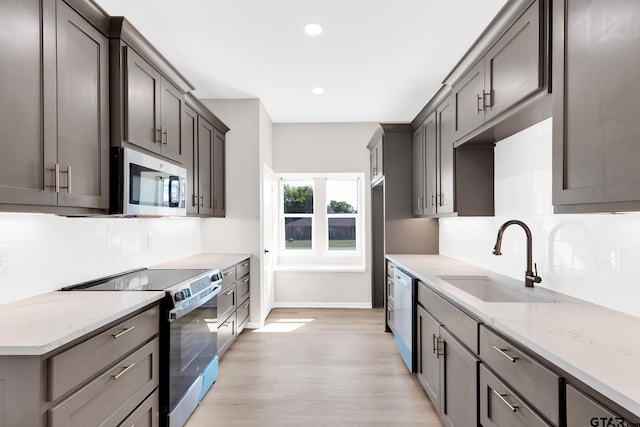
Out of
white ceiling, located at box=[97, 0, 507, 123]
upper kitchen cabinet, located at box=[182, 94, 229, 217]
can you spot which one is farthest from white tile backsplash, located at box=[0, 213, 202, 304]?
white ceiling, located at box=[97, 0, 507, 123]

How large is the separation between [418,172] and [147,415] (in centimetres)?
320

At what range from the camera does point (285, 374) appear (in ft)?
9.70

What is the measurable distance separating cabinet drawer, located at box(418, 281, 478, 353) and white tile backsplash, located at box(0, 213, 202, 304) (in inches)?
89.5

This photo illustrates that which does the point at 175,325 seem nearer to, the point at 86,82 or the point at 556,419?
the point at 86,82

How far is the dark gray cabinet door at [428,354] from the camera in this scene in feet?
7.39

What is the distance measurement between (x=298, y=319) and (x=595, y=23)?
4.11 meters

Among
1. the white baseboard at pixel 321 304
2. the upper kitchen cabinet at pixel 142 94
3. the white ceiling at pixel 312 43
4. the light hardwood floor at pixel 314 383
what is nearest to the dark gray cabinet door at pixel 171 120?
the upper kitchen cabinet at pixel 142 94

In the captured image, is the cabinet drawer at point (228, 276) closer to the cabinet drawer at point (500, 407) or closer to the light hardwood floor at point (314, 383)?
the light hardwood floor at point (314, 383)

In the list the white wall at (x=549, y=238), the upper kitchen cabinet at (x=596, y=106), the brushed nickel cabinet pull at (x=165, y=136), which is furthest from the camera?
the brushed nickel cabinet pull at (x=165, y=136)

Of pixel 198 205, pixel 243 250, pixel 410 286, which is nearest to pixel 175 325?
pixel 198 205

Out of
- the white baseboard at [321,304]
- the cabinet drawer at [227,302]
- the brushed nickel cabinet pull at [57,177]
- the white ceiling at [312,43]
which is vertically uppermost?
the white ceiling at [312,43]

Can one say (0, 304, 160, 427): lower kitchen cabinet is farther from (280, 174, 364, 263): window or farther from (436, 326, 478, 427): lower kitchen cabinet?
(280, 174, 364, 263): window

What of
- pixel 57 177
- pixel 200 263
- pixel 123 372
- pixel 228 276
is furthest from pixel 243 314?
pixel 57 177

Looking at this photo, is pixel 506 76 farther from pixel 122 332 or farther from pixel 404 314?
pixel 122 332
